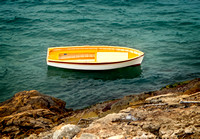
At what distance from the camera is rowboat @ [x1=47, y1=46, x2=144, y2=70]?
18.1m

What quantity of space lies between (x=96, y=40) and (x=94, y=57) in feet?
16.6

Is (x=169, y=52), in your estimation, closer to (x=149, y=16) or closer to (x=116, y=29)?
(x=116, y=29)

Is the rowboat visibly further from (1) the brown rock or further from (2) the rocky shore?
(2) the rocky shore

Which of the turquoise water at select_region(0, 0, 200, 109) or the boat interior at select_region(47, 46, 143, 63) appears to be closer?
the turquoise water at select_region(0, 0, 200, 109)

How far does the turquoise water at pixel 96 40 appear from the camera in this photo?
16625 millimetres

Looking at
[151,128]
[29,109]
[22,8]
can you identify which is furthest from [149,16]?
[151,128]

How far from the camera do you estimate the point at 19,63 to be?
20344mm

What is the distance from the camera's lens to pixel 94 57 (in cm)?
1994

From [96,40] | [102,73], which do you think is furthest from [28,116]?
[96,40]

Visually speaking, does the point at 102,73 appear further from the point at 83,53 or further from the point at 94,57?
the point at 83,53

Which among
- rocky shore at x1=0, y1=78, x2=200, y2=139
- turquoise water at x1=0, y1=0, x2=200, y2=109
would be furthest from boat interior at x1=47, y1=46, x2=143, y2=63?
rocky shore at x1=0, y1=78, x2=200, y2=139

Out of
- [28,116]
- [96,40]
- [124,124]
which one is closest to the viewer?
[124,124]

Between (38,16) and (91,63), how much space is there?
1899cm

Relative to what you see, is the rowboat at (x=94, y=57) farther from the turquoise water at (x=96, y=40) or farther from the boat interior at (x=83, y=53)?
the turquoise water at (x=96, y=40)
